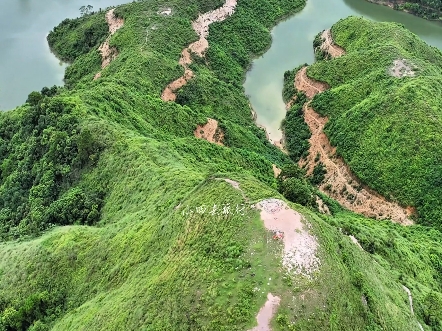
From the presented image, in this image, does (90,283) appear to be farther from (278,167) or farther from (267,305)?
(278,167)

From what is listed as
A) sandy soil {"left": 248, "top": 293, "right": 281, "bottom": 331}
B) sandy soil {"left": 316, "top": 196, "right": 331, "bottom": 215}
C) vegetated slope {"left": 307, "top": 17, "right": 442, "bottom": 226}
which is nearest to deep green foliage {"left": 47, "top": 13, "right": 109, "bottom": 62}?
vegetated slope {"left": 307, "top": 17, "right": 442, "bottom": 226}

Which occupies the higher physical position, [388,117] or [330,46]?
[330,46]

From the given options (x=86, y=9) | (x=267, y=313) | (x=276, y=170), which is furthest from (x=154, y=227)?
(x=86, y=9)

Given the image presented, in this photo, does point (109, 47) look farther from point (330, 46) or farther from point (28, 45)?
point (330, 46)

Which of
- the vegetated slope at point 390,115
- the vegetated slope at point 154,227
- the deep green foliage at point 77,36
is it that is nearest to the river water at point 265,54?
the deep green foliage at point 77,36

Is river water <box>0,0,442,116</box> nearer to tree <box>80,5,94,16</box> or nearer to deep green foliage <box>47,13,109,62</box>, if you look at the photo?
tree <box>80,5,94,16</box>
